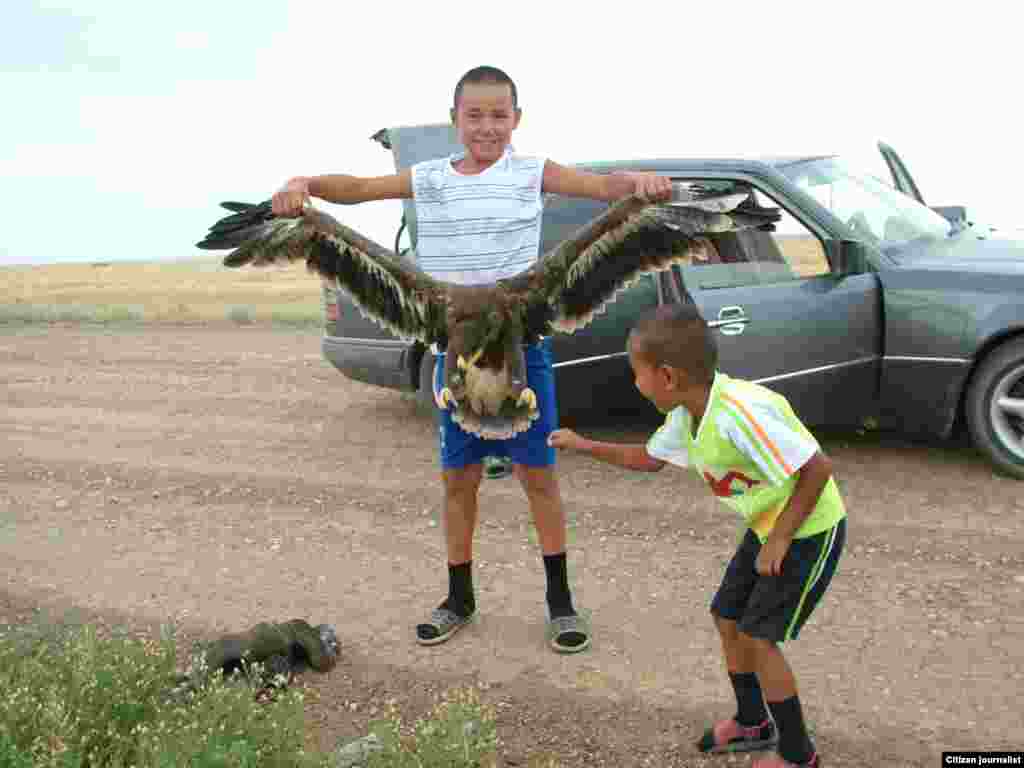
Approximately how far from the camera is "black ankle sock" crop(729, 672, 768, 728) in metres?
3.34

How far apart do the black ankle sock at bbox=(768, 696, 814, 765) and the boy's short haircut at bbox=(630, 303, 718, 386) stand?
1.05m

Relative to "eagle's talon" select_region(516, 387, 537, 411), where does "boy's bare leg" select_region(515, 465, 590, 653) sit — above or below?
below

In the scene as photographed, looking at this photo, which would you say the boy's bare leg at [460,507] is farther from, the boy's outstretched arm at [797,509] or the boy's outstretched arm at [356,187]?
the boy's outstretched arm at [797,509]

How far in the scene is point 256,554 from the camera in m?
5.62

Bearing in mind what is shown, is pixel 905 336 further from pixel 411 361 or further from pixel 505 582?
pixel 411 361

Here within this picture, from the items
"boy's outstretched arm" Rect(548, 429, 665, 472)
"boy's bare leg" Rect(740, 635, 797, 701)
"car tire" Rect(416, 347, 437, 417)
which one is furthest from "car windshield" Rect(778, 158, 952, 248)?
"boy's bare leg" Rect(740, 635, 797, 701)

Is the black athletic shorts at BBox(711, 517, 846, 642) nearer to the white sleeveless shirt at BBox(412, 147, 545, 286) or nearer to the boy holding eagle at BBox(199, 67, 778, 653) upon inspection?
the boy holding eagle at BBox(199, 67, 778, 653)

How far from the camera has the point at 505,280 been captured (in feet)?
13.5

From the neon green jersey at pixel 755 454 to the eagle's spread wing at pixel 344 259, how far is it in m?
1.58

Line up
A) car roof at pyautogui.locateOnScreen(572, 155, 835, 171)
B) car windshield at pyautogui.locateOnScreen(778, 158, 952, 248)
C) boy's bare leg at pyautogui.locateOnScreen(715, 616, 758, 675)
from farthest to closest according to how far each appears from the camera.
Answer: car roof at pyautogui.locateOnScreen(572, 155, 835, 171) → car windshield at pyautogui.locateOnScreen(778, 158, 952, 248) → boy's bare leg at pyautogui.locateOnScreen(715, 616, 758, 675)

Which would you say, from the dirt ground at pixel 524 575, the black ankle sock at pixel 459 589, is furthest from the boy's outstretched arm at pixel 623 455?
the black ankle sock at pixel 459 589

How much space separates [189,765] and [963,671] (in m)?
2.88

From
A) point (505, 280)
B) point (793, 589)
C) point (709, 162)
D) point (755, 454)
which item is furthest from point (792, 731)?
point (709, 162)

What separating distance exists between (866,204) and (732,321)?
1.48m
